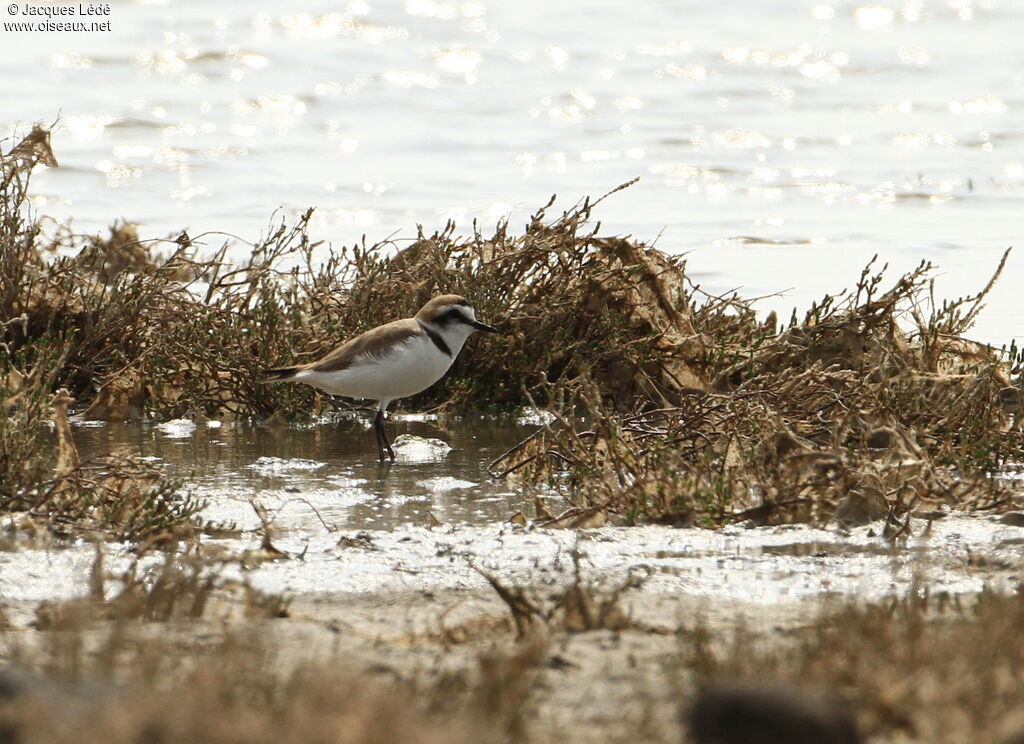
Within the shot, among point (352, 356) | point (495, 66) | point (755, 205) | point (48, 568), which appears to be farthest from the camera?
point (495, 66)

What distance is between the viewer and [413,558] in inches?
246

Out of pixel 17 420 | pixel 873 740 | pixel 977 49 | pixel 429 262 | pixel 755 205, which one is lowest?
pixel 873 740

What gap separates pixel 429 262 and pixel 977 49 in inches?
623

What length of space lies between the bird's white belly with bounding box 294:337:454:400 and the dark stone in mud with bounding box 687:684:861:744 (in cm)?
536

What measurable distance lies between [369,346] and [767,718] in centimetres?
557

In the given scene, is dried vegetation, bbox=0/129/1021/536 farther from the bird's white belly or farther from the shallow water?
the bird's white belly

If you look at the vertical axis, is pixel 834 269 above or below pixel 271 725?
above

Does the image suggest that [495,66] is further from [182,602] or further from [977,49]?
[182,602]

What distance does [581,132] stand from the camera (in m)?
19.0

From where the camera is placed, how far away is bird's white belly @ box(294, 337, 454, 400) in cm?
879

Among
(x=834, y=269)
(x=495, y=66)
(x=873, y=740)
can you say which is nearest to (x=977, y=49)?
(x=495, y=66)

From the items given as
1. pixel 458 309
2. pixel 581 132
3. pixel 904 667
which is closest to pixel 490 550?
pixel 904 667

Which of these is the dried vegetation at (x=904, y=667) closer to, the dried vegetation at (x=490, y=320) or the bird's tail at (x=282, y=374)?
the dried vegetation at (x=490, y=320)

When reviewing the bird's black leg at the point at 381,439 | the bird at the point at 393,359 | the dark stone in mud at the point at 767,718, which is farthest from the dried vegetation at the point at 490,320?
the dark stone in mud at the point at 767,718
